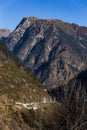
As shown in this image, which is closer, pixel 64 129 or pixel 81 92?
pixel 64 129

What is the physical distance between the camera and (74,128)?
51.4m

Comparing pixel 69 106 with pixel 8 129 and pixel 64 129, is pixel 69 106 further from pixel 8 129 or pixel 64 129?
pixel 8 129

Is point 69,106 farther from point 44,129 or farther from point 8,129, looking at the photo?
point 8,129

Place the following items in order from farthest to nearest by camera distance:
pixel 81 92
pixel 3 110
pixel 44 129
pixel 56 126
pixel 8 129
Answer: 1. pixel 3 110
2. pixel 8 129
3. pixel 81 92
4. pixel 44 129
5. pixel 56 126

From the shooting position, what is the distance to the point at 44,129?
63562mm

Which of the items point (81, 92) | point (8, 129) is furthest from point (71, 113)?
point (8, 129)

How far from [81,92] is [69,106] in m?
18.7

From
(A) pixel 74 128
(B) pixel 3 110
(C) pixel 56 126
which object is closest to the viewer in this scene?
(A) pixel 74 128

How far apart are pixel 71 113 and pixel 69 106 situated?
1.63 meters

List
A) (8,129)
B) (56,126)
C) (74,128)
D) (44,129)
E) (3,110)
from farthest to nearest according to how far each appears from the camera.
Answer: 1. (3,110)
2. (8,129)
3. (44,129)
4. (56,126)
5. (74,128)

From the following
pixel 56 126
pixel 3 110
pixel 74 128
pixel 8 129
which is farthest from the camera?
pixel 3 110

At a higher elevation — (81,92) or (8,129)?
(81,92)

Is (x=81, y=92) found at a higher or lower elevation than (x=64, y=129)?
higher

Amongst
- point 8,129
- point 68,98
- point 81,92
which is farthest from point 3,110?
point 68,98
